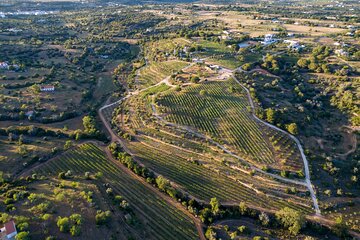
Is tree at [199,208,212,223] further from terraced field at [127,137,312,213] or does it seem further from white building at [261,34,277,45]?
white building at [261,34,277,45]

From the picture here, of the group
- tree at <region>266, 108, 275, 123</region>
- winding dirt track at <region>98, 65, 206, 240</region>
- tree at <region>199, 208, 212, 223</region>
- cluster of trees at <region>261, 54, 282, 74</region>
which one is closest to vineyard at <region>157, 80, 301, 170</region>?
tree at <region>266, 108, 275, 123</region>

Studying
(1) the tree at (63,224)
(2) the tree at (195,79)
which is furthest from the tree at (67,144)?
(2) the tree at (195,79)

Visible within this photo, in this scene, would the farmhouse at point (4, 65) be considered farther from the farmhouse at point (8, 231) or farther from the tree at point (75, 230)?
the tree at point (75, 230)

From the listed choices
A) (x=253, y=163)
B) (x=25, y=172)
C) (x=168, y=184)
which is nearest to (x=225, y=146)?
(x=253, y=163)

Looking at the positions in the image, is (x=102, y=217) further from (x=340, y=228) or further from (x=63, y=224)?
(x=340, y=228)

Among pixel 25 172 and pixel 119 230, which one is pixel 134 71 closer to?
pixel 25 172
